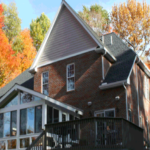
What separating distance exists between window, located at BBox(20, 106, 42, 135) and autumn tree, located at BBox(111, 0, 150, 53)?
72.1 feet

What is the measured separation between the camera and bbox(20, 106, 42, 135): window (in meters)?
17.6

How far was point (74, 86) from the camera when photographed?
20.4 meters

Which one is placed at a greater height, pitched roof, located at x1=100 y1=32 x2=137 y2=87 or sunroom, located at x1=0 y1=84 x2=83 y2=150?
pitched roof, located at x1=100 y1=32 x2=137 y2=87

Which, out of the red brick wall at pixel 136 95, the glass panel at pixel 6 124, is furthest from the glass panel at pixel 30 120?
the red brick wall at pixel 136 95

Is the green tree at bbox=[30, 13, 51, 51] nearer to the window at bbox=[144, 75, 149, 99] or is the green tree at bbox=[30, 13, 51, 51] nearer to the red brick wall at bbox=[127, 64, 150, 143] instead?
the window at bbox=[144, 75, 149, 99]

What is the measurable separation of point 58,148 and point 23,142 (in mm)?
3905

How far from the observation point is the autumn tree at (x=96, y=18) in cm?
4627

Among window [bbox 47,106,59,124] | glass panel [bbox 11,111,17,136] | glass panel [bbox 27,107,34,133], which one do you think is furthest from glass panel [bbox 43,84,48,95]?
window [bbox 47,106,59,124]

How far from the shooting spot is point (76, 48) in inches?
827

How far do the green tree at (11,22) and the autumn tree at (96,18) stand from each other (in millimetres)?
10493

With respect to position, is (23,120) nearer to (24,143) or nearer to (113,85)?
(24,143)

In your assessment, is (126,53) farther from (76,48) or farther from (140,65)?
(76,48)

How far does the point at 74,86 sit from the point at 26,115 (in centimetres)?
401

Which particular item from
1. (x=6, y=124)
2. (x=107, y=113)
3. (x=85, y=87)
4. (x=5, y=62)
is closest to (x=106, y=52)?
(x=85, y=87)
